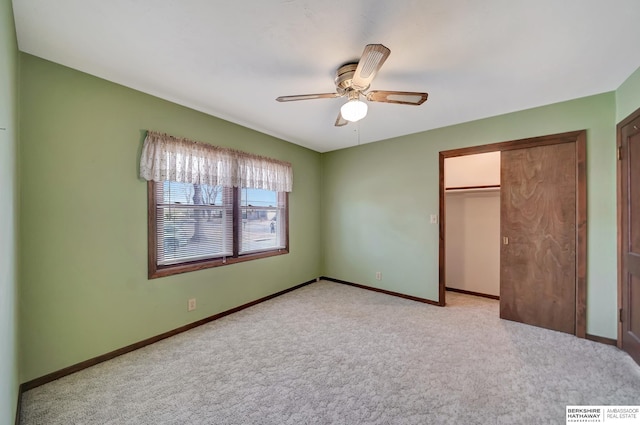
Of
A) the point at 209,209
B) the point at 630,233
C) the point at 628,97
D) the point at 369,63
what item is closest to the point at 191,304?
the point at 209,209

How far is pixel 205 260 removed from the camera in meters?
2.91

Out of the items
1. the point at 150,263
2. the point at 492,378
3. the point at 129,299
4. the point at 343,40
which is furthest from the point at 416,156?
the point at 129,299

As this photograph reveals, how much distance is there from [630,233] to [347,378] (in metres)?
2.70

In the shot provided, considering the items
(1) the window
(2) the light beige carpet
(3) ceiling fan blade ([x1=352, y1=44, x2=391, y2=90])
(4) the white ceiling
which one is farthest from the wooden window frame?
(3) ceiling fan blade ([x1=352, y1=44, x2=391, y2=90])

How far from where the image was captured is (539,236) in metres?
2.71

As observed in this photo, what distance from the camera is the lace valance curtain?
2.38 metres

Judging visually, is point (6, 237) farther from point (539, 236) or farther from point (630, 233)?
point (630, 233)

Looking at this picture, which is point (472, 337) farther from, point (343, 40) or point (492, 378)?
point (343, 40)

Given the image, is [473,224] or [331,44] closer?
[331,44]

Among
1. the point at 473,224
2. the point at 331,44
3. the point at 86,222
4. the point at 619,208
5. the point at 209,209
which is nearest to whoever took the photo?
the point at 331,44

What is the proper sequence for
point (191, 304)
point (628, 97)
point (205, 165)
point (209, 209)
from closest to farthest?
point (628, 97), point (191, 304), point (205, 165), point (209, 209)

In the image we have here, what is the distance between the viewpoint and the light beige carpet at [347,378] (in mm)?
1568

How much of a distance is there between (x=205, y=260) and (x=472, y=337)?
301 cm

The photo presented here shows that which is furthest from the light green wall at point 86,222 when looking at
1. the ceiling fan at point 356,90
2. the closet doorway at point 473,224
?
the closet doorway at point 473,224
